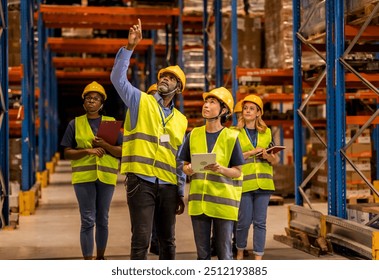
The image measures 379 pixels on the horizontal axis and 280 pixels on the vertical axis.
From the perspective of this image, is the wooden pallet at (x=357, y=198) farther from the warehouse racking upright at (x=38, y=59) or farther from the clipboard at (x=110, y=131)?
the clipboard at (x=110, y=131)

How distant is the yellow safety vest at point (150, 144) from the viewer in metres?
5.16

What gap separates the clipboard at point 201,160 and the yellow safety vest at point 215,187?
0.72ft

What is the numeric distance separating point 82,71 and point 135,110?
20710 millimetres

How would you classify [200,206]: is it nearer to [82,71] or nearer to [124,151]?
[124,151]

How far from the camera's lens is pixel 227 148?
532 cm

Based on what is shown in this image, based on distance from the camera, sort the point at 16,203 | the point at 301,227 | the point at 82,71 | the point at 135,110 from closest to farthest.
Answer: the point at 135,110, the point at 301,227, the point at 16,203, the point at 82,71

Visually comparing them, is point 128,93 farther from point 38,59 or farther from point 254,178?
point 38,59

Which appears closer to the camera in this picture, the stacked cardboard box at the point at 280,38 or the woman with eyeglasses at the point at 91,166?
the woman with eyeglasses at the point at 91,166

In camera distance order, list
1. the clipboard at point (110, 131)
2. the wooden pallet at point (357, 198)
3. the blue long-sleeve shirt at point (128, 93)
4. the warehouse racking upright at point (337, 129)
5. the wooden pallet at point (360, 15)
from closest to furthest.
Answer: the blue long-sleeve shirt at point (128, 93), the clipboard at point (110, 131), the warehouse racking upright at point (337, 129), the wooden pallet at point (360, 15), the wooden pallet at point (357, 198)

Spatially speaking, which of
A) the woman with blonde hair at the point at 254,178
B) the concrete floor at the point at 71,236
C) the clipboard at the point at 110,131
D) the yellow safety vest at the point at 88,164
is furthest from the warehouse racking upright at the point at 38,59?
the woman with blonde hair at the point at 254,178

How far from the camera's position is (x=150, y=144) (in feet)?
17.1

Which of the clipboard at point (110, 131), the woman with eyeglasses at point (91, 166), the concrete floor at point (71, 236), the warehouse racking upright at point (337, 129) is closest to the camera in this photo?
the clipboard at point (110, 131)

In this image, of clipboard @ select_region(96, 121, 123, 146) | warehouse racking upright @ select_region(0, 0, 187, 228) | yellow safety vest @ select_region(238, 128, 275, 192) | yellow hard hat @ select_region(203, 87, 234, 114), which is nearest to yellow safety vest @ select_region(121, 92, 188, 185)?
yellow hard hat @ select_region(203, 87, 234, 114)
